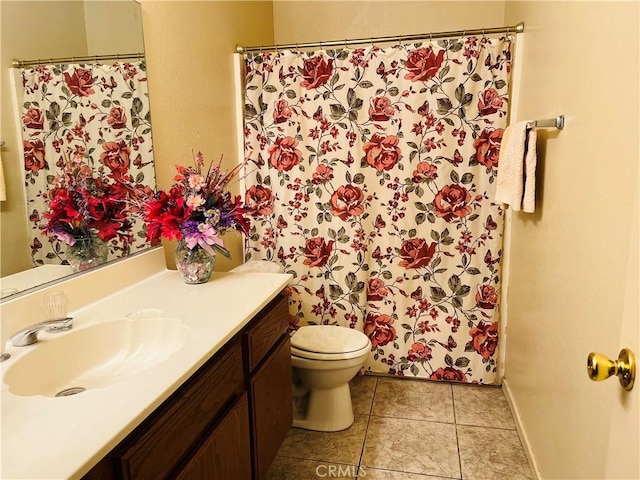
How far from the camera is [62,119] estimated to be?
1.34 meters

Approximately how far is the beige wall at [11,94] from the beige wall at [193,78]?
0.52 metres

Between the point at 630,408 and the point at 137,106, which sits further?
the point at 137,106

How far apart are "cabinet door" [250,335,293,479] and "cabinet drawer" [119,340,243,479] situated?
0.54ft

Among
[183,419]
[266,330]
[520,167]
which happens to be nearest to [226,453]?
[183,419]

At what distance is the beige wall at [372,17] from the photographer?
2.68 metres

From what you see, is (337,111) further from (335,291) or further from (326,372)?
(326,372)

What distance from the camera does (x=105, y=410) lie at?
2.77ft

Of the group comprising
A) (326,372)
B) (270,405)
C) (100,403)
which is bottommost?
(326,372)

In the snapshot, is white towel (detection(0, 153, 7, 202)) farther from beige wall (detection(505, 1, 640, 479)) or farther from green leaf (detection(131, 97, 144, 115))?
beige wall (detection(505, 1, 640, 479))

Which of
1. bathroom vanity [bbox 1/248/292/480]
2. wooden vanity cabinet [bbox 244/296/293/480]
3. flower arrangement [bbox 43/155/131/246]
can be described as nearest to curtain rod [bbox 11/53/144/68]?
flower arrangement [bbox 43/155/131/246]

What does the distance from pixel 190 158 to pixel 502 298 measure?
1.80m

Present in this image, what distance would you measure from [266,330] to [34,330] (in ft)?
2.27

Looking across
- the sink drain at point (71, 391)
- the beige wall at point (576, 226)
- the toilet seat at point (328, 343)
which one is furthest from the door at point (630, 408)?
the toilet seat at point (328, 343)

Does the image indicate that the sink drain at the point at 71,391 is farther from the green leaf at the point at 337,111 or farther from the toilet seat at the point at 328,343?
the green leaf at the point at 337,111
